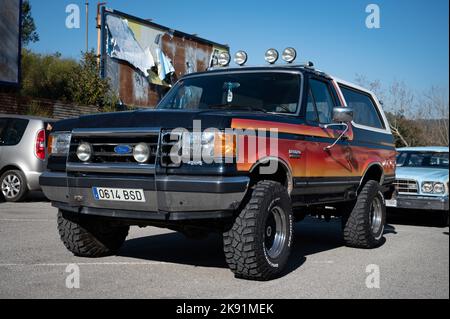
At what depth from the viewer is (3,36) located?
16344mm

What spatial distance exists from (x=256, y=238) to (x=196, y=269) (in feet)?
3.22

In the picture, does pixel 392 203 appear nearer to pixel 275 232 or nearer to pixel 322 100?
pixel 322 100

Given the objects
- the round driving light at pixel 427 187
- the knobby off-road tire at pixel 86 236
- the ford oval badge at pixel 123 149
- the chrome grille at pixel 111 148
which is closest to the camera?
the chrome grille at pixel 111 148

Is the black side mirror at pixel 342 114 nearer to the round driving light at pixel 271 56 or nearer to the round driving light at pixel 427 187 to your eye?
the round driving light at pixel 271 56

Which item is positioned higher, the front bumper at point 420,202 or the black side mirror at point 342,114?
the black side mirror at point 342,114

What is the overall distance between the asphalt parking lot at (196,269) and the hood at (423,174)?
1.74 metres

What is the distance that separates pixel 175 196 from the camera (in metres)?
4.52

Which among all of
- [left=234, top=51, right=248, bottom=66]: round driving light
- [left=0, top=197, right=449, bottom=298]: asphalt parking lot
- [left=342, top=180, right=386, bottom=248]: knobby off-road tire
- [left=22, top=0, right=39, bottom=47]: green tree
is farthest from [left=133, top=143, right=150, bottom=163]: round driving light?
[left=22, top=0, right=39, bottom=47]: green tree

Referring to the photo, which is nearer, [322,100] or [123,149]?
[123,149]

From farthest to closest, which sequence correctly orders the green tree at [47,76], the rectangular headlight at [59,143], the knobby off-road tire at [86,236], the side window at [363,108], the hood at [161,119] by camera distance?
1. the green tree at [47,76]
2. the side window at [363,108]
3. the knobby off-road tire at [86,236]
4. the rectangular headlight at [59,143]
5. the hood at [161,119]

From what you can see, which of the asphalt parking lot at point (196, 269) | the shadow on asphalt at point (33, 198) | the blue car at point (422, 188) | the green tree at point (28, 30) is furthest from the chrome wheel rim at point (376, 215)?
the green tree at point (28, 30)

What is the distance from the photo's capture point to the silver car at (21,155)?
10547mm

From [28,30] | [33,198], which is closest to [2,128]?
[33,198]
